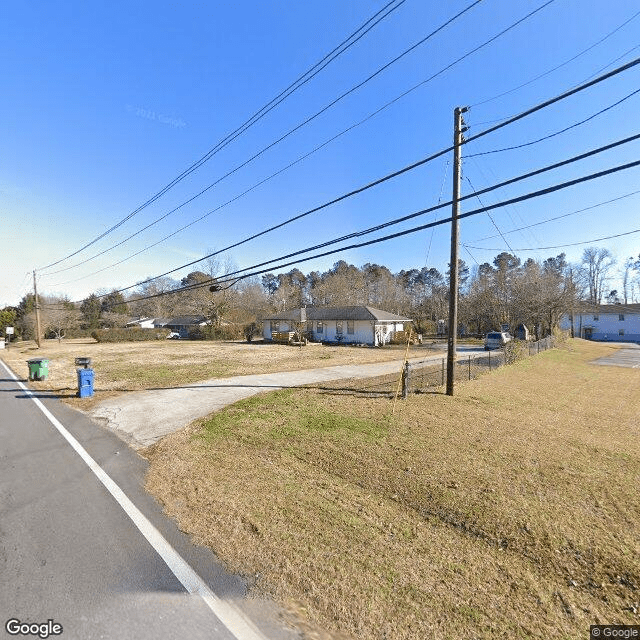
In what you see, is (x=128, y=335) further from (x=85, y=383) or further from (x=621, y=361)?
(x=621, y=361)

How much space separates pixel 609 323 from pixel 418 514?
68.0 meters

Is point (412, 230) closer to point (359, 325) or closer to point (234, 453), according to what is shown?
point (234, 453)

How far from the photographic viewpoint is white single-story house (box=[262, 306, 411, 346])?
33906 mm

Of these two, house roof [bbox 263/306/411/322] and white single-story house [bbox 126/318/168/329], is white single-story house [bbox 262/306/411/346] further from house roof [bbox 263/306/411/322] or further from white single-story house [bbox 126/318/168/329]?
white single-story house [bbox 126/318/168/329]

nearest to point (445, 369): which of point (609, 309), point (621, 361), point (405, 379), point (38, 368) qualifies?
point (405, 379)

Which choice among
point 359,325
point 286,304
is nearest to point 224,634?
point 359,325

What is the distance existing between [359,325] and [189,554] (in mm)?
31382

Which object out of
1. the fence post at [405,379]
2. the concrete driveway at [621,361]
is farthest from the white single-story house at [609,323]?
the fence post at [405,379]

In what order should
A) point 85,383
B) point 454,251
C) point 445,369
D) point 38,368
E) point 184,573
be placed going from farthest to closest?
point 445,369 < point 38,368 < point 85,383 < point 454,251 < point 184,573

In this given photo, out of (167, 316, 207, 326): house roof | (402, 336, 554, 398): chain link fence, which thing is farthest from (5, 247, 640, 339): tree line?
(402, 336, 554, 398): chain link fence

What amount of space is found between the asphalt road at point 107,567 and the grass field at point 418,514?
273mm

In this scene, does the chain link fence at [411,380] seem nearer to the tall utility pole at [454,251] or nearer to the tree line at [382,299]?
the tall utility pole at [454,251]

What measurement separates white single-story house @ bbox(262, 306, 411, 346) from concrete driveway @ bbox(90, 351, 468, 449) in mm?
17779

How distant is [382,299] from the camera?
203 feet
